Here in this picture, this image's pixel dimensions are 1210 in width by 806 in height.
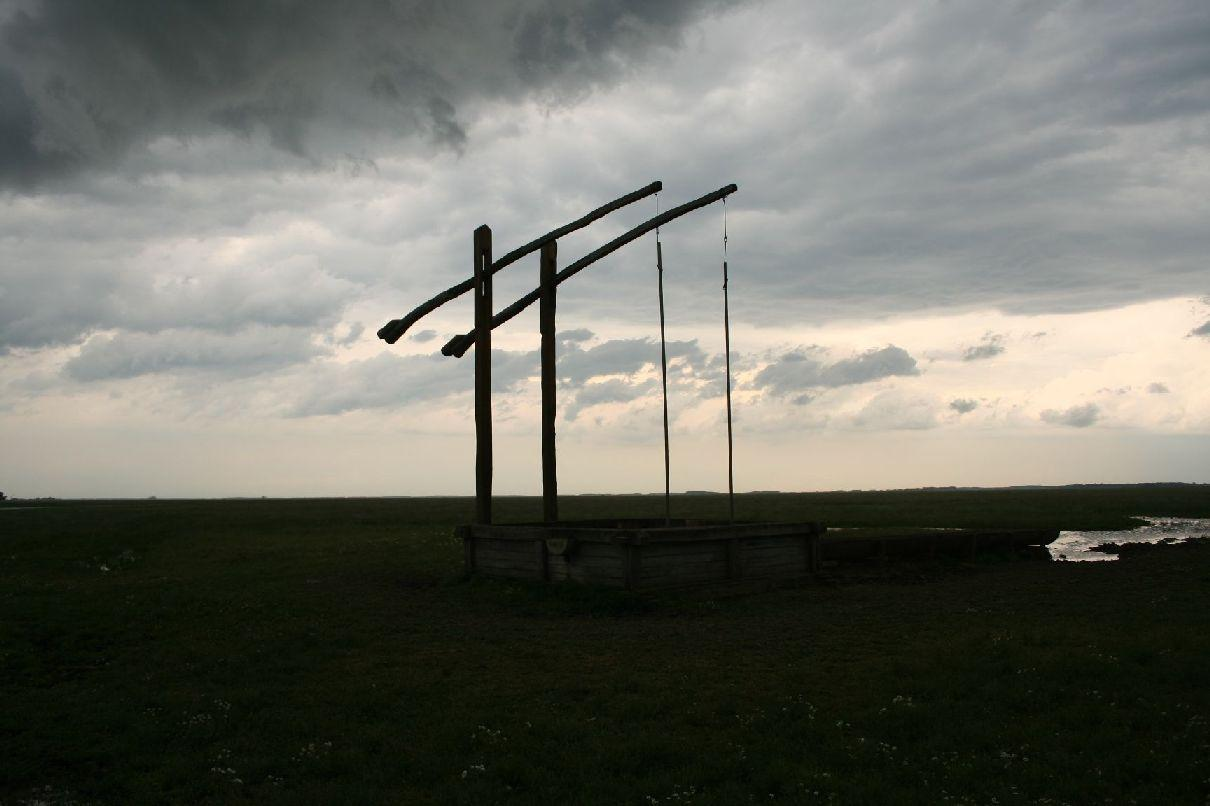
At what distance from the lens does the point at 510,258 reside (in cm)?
2242

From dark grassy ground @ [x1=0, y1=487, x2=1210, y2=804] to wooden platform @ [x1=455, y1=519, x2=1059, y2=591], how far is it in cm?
71

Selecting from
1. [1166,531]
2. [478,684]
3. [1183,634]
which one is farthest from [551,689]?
[1166,531]

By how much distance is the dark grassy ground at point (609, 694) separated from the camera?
8445 millimetres

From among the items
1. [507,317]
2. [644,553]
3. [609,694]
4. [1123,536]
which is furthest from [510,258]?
[1123,536]

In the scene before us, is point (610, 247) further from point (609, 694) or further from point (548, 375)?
point (609, 694)

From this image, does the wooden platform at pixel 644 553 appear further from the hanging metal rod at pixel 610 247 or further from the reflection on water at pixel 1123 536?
the reflection on water at pixel 1123 536

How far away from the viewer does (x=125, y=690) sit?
1220 centimetres

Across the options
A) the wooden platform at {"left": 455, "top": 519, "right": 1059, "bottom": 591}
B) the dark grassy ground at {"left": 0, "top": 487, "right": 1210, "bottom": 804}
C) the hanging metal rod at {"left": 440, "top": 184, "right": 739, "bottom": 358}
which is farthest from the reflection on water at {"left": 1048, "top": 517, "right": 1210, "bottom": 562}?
the hanging metal rod at {"left": 440, "top": 184, "right": 739, "bottom": 358}

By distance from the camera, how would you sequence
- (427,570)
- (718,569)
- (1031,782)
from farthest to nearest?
(427,570)
(718,569)
(1031,782)

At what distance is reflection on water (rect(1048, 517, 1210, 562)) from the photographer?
3088 centimetres

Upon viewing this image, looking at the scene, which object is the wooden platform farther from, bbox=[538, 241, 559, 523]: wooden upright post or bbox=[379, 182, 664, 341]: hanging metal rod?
bbox=[379, 182, 664, 341]: hanging metal rod

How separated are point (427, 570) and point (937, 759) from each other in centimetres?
1818

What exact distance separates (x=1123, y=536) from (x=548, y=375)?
31.1 m

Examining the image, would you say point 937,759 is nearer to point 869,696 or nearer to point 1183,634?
point 869,696
